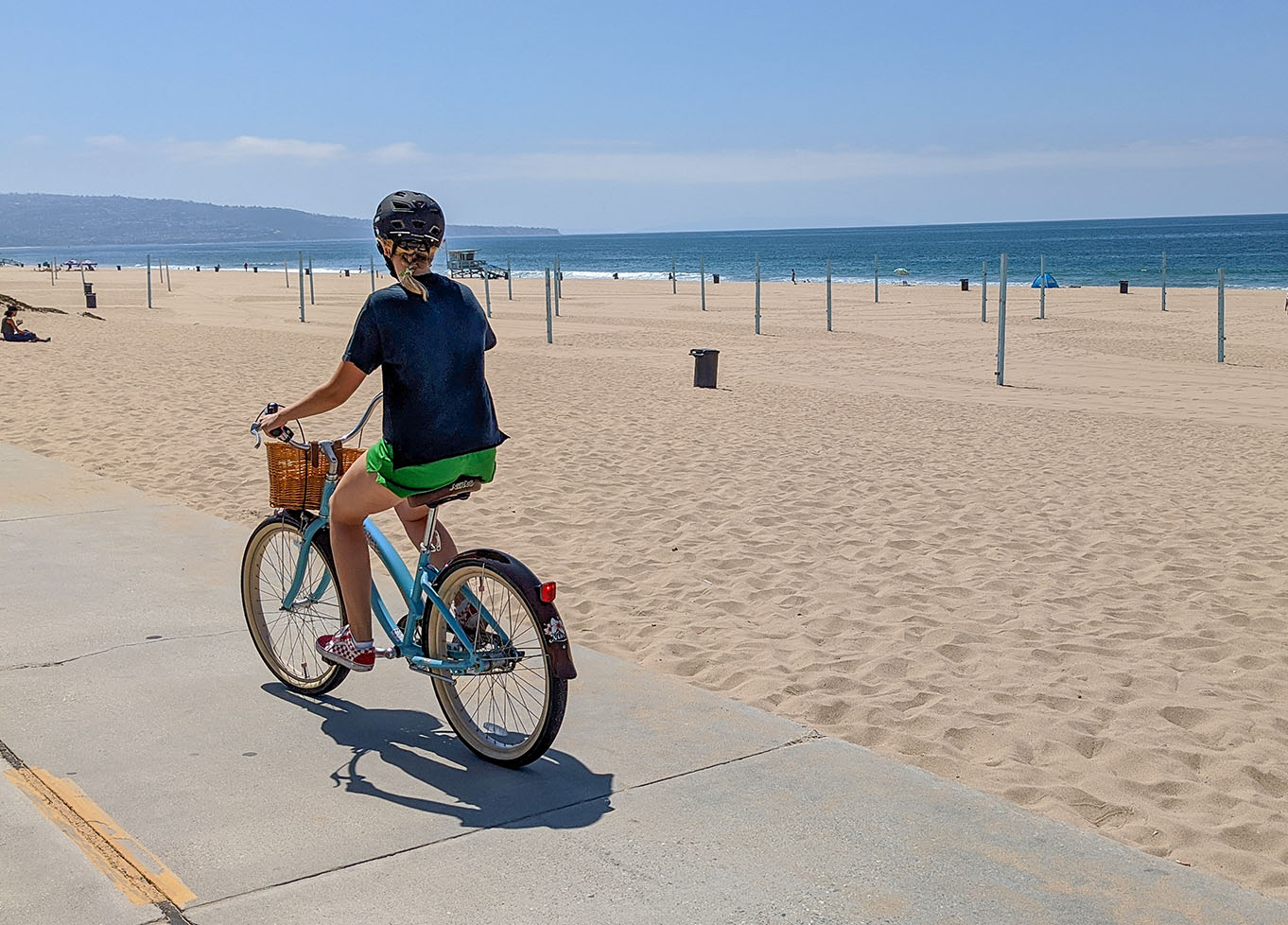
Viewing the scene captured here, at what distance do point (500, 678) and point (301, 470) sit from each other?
1018mm

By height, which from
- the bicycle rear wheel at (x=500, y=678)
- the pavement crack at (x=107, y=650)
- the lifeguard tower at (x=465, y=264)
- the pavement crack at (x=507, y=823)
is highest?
the lifeguard tower at (x=465, y=264)

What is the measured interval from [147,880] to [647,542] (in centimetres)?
452

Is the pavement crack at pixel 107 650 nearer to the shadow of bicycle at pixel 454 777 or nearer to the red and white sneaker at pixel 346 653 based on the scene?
the shadow of bicycle at pixel 454 777

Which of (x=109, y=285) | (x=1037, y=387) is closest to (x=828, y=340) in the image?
(x=1037, y=387)

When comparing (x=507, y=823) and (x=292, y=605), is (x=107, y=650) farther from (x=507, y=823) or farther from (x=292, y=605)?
(x=507, y=823)

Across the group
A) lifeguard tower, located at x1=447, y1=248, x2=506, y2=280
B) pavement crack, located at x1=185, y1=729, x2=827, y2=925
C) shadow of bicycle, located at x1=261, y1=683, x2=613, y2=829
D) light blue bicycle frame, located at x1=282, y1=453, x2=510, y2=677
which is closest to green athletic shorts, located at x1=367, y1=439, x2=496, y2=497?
light blue bicycle frame, located at x1=282, y1=453, x2=510, y2=677

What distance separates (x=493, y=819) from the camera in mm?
3607

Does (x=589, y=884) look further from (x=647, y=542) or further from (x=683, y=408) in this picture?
(x=683, y=408)

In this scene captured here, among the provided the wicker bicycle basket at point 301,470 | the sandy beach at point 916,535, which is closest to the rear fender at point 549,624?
the wicker bicycle basket at point 301,470

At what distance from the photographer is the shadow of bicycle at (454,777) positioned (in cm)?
365

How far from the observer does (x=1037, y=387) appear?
62.3 feet

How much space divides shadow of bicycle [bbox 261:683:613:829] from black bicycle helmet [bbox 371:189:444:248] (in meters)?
1.61

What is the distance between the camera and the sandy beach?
175 inches

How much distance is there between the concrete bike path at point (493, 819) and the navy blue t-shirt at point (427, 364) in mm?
1026
